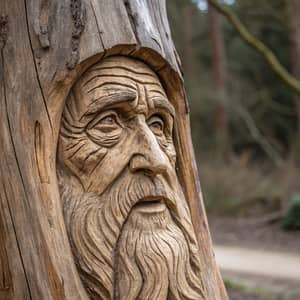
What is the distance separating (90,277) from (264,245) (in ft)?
25.9

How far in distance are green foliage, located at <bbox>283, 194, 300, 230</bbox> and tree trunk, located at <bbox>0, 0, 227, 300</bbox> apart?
30.2 ft

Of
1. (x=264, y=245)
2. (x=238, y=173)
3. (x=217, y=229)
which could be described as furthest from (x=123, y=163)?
(x=238, y=173)

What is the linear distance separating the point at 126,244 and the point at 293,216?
9.32 metres

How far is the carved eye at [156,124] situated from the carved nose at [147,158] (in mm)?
111

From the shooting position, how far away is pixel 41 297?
2055 millimetres

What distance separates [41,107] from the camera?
2078 millimetres

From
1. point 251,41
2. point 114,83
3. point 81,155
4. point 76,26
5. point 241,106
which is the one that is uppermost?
point 241,106

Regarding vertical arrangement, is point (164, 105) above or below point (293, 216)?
below

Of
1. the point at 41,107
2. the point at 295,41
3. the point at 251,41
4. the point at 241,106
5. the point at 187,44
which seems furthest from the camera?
the point at 187,44

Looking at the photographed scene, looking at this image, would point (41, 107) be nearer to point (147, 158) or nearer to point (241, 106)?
point (147, 158)

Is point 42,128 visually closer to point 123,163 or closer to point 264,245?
point 123,163

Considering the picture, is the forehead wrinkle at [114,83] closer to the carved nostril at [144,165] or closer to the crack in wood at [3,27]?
the carved nostril at [144,165]

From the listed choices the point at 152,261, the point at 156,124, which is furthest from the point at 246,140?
the point at 152,261

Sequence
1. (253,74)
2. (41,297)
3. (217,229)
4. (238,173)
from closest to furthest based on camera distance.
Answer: (41,297)
(217,229)
(238,173)
(253,74)
